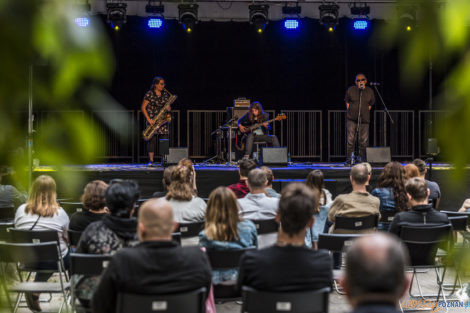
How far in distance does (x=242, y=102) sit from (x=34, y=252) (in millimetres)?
8771

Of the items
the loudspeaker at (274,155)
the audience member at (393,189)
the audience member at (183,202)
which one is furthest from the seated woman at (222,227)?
the loudspeaker at (274,155)

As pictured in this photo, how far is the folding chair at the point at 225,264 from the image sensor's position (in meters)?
3.82

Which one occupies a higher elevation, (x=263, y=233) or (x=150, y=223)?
(x=150, y=223)

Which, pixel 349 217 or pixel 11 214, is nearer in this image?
pixel 349 217

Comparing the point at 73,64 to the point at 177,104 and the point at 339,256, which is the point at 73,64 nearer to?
the point at 339,256

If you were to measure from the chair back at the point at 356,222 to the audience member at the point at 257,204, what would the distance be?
609 mm

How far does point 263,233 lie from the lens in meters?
4.78

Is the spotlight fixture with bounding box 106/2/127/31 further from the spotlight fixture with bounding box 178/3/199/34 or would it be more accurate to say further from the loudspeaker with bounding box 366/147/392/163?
the loudspeaker with bounding box 366/147/392/163

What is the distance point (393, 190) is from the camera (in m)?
5.83

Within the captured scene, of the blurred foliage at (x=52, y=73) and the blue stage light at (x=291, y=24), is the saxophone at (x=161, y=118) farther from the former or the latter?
the blurred foliage at (x=52, y=73)

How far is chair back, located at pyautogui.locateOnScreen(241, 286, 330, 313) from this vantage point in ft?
9.29

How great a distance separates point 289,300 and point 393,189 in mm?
3341

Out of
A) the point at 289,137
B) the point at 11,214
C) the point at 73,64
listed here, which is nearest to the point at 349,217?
the point at 11,214

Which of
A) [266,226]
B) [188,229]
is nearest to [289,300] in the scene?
[266,226]
